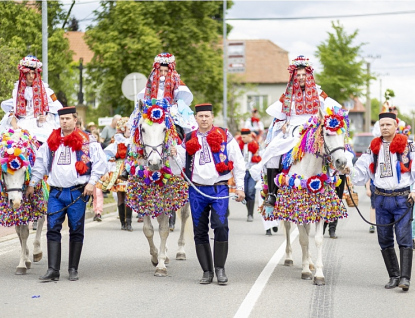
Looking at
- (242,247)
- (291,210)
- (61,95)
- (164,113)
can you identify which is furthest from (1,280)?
(61,95)

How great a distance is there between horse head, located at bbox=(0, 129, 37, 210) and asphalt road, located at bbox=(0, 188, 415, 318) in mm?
1047

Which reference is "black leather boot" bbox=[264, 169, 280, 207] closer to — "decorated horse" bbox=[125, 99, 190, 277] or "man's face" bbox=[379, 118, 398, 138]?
"decorated horse" bbox=[125, 99, 190, 277]

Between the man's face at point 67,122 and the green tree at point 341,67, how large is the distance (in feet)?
153

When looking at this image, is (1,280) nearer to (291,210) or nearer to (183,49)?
(291,210)

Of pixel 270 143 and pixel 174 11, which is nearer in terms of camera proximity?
pixel 270 143

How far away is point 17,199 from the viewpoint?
10.1 m

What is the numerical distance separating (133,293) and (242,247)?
4483 millimetres

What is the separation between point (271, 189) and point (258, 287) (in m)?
1.68

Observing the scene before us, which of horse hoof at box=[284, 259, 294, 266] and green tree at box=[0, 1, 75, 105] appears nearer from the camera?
horse hoof at box=[284, 259, 294, 266]

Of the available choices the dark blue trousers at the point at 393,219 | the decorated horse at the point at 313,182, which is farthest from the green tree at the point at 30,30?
the dark blue trousers at the point at 393,219

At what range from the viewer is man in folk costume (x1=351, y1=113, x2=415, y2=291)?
9.52 metres

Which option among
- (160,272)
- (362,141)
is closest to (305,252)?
(160,272)

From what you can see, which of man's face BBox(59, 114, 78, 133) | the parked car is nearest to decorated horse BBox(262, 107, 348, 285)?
man's face BBox(59, 114, 78, 133)

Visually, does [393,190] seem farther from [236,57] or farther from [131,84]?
[236,57]
